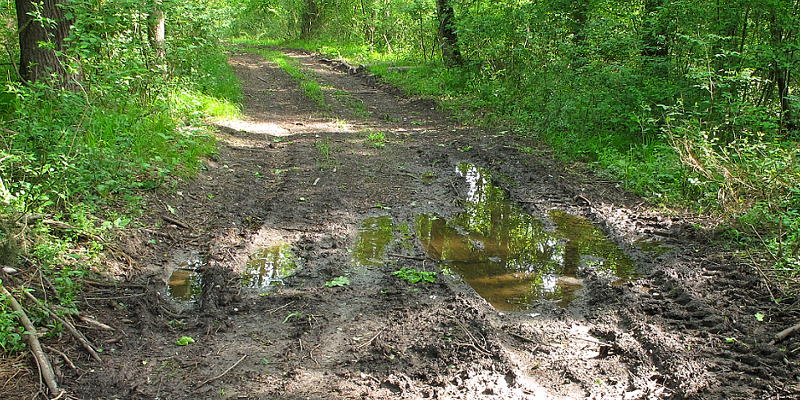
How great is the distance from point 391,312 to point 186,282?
1903 mm

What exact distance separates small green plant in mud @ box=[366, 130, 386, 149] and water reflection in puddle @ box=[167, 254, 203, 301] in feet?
16.5

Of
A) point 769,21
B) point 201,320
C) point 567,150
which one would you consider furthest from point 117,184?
point 769,21

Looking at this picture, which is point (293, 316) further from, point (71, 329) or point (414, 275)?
point (71, 329)

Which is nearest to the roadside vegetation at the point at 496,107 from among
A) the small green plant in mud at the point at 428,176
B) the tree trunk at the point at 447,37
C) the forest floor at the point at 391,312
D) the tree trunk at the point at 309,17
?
the forest floor at the point at 391,312

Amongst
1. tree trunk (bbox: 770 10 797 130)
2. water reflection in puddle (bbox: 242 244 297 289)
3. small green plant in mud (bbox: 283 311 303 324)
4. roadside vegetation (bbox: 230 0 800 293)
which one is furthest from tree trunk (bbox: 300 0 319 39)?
small green plant in mud (bbox: 283 311 303 324)

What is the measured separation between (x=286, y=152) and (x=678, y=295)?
6.52 m

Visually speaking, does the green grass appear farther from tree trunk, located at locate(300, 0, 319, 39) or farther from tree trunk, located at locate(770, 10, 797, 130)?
tree trunk, located at locate(770, 10, 797, 130)

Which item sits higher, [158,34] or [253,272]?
[158,34]

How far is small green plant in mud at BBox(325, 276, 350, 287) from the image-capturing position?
4844mm

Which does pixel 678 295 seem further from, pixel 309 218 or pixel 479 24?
pixel 479 24

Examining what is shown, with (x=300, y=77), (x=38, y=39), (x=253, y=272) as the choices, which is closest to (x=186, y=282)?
(x=253, y=272)

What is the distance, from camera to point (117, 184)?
19.4ft

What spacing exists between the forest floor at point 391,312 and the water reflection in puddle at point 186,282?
2 cm

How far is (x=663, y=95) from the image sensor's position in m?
8.46
